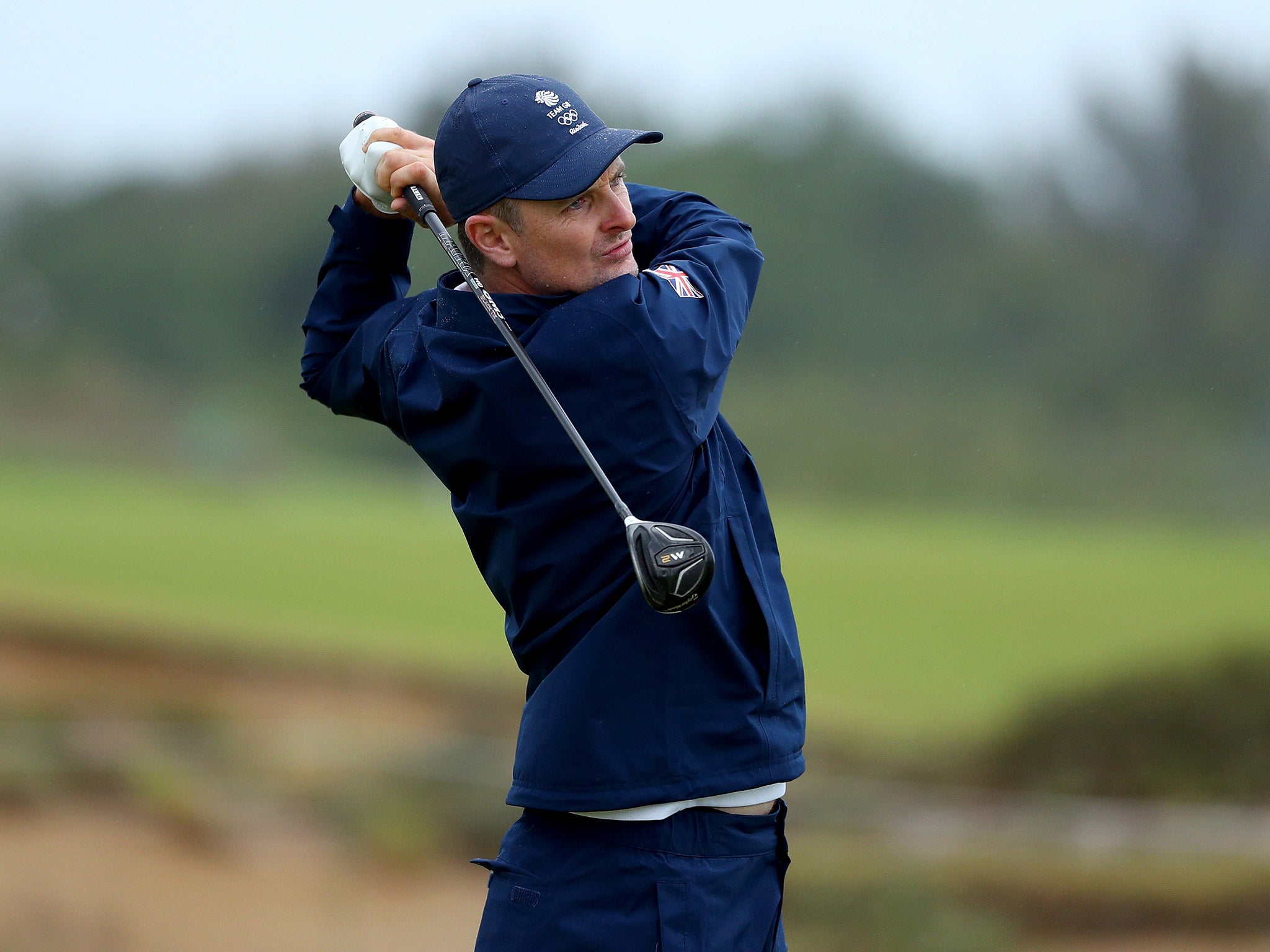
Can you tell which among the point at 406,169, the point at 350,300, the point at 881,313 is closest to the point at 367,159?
the point at 406,169

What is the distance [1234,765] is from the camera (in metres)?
4.44

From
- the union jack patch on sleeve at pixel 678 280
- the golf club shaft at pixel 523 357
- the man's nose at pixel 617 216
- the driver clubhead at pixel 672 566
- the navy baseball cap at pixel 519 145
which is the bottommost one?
the driver clubhead at pixel 672 566

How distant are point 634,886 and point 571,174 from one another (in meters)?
0.80

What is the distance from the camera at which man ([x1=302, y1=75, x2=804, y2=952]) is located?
4.68ft

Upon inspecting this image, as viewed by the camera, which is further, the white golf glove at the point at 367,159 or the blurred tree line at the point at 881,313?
the blurred tree line at the point at 881,313

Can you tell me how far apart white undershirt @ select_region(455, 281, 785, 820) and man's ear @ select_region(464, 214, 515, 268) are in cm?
5

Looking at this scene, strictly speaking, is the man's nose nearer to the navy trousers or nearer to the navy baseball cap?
the navy baseball cap

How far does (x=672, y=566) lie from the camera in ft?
4.19

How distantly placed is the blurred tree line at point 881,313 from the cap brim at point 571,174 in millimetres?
3335

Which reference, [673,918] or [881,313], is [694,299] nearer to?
[673,918]

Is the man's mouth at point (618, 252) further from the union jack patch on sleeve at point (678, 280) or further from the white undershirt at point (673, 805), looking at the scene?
the white undershirt at point (673, 805)

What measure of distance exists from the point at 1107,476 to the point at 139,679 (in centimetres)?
380

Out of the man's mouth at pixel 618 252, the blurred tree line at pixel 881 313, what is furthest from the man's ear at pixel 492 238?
the blurred tree line at pixel 881 313

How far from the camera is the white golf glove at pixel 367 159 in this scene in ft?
5.39
